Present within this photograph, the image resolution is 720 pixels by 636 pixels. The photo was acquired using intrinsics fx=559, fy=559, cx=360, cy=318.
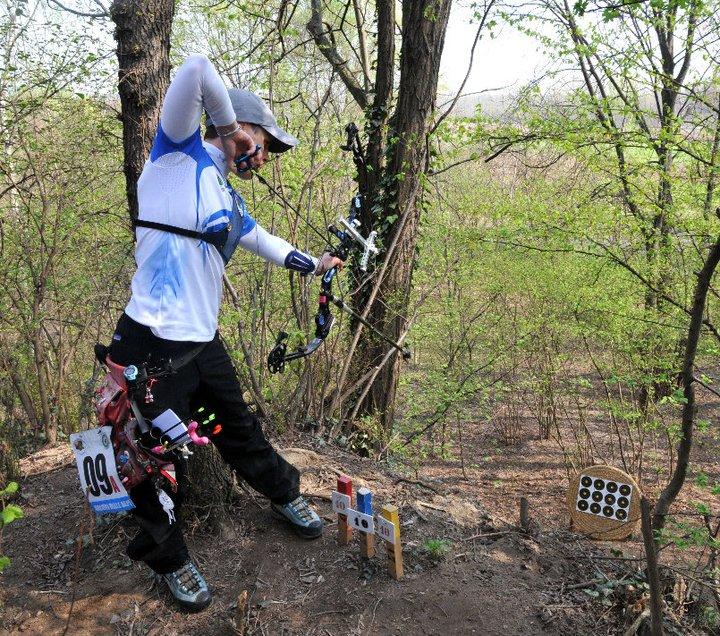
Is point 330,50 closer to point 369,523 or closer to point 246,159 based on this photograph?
point 246,159

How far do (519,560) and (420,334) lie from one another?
4890mm

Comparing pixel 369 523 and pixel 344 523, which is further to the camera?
pixel 344 523

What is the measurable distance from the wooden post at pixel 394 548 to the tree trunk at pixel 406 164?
237cm

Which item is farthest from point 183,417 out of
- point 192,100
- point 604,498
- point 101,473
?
point 604,498

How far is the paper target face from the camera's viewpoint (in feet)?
10.8

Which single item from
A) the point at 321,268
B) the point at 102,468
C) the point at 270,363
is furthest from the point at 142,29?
the point at 102,468

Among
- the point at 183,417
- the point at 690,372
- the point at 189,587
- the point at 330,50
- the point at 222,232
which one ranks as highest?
the point at 330,50

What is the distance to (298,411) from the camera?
14.9ft

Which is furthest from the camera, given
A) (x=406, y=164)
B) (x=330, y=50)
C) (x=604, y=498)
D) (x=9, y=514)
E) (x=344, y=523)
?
(x=330, y=50)

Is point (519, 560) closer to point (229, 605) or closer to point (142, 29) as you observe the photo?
point (229, 605)

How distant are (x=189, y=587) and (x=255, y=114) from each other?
2.00 meters

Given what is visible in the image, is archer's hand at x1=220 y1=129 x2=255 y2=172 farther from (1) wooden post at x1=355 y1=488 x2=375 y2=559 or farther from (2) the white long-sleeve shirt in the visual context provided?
(1) wooden post at x1=355 y1=488 x2=375 y2=559

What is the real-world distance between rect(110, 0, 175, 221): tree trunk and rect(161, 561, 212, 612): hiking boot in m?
1.66

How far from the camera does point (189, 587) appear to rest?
2.39 m
